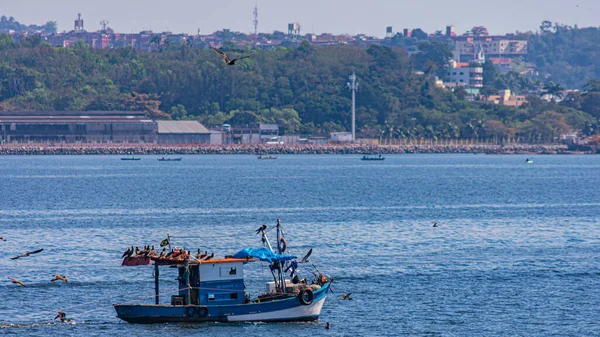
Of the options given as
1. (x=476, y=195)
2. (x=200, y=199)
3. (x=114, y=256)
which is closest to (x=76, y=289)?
(x=114, y=256)

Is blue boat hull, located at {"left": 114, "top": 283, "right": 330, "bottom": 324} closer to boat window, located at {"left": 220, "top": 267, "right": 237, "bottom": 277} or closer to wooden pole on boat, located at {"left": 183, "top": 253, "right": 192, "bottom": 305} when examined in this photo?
wooden pole on boat, located at {"left": 183, "top": 253, "right": 192, "bottom": 305}

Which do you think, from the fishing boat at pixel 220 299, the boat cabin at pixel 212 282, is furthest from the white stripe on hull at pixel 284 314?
the boat cabin at pixel 212 282

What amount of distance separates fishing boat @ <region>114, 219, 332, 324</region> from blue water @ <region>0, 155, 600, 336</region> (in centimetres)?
48

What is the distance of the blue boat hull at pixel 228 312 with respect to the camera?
151 feet

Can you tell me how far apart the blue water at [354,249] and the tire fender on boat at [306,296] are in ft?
3.46

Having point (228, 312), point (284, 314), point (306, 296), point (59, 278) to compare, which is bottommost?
point (284, 314)

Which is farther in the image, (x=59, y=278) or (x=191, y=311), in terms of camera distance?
(x=59, y=278)

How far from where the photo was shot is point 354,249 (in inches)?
2657

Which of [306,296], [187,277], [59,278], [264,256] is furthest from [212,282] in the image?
[59,278]

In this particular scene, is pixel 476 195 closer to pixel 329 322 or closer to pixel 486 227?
pixel 486 227

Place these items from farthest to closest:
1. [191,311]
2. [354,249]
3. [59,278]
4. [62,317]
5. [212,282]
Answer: [354,249]
[59,278]
[62,317]
[212,282]
[191,311]

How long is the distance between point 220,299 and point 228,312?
0.64 m

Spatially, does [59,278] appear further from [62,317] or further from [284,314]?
[284,314]

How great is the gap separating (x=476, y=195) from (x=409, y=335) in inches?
3006
